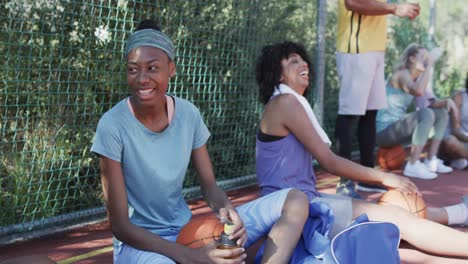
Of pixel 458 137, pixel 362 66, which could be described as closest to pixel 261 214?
pixel 362 66

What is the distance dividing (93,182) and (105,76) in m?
0.91

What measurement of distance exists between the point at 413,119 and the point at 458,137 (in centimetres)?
88

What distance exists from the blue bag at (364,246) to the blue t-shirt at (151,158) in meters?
0.80

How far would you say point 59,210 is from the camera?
4773mm

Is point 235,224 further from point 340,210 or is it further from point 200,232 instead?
point 340,210

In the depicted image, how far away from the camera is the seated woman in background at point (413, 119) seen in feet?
21.7

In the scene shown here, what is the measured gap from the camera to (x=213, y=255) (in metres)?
2.69

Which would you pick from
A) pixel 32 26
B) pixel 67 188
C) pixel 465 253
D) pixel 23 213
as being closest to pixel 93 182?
pixel 67 188

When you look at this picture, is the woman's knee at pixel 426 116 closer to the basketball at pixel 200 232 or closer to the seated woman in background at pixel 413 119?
the seated woman in background at pixel 413 119

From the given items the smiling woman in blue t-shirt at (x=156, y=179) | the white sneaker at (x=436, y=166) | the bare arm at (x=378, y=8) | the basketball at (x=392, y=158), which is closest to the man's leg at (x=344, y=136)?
the bare arm at (x=378, y=8)

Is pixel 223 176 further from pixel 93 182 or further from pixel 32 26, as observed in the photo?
pixel 32 26

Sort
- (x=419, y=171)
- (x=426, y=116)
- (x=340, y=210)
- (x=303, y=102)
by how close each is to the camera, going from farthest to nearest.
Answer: (x=426, y=116) < (x=419, y=171) < (x=303, y=102) < (x=340, y=210)

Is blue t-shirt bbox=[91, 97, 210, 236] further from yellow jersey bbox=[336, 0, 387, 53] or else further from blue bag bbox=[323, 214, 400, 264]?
yellow jersey bbox=[336, 0, 387, 53]

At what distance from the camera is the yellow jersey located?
5535 millimetres
